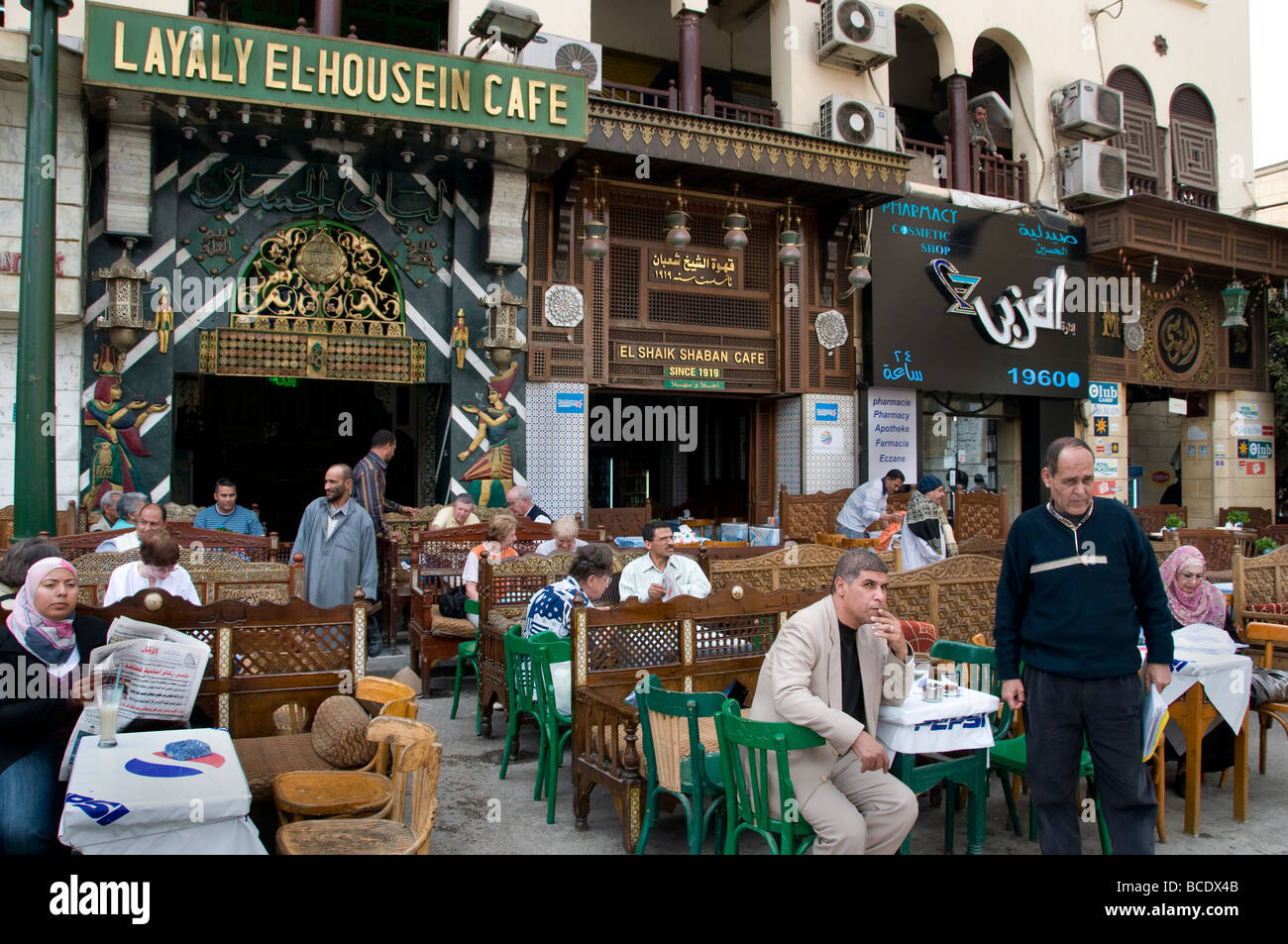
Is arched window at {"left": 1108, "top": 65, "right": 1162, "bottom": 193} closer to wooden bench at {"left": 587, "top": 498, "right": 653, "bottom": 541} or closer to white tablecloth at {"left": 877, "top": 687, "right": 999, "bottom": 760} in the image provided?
wooden bench at {"left": 587, "top": 498, "right": 653, "bottom": 541}

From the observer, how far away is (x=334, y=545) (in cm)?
726

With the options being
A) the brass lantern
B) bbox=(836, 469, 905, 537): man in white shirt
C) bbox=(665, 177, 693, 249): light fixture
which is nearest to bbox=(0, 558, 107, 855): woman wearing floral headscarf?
the brass lantern

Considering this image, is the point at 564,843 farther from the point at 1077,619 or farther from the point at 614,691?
the point at 1077,619

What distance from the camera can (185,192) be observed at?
1073 cm

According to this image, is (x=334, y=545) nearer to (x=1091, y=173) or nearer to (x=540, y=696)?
(x=540, y=696)

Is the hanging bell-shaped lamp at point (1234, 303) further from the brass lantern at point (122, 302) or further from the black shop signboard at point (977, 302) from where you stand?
the brass lantern at point (122, 302)

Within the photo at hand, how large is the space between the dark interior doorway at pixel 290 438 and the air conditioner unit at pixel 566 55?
569cm

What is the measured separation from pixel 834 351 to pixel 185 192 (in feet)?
29.2

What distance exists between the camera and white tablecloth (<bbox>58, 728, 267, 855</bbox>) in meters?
2.89

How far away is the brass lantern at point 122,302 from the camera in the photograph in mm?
10102

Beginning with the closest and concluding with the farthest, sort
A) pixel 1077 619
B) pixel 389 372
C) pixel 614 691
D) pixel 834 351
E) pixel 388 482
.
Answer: pixel 1077 619 < pixel 614 691 < pixel 389 372 < pixel 834 351 < pixel 388 482

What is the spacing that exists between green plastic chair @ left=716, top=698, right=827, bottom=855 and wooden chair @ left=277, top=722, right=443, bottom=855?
107 centimetres

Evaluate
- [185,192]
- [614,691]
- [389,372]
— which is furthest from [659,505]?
[614,691]

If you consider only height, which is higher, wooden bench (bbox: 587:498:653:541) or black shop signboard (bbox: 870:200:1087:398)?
black shop signboard (bbox: 870:200:1087:398)
